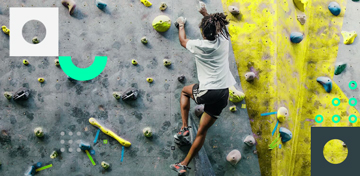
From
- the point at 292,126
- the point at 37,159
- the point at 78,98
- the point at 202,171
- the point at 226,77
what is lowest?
the point at 37,159

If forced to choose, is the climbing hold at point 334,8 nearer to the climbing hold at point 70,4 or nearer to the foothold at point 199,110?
the foothold at point 199,110

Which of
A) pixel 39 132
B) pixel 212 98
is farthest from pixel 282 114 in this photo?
pixel 39 132

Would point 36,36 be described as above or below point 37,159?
above

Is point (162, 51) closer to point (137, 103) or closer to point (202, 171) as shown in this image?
point (137, 103)

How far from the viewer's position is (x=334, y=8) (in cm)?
443

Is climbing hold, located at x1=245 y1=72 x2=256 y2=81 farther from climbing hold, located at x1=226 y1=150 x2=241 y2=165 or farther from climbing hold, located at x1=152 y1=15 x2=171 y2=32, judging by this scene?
climbing hold, located at x1=152 y1=15 x2=171 y2=32

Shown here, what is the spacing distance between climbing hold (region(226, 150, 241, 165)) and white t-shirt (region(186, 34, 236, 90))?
3.71ft

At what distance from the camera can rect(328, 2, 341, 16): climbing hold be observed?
443 centimetres

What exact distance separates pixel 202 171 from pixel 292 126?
132 centimetres

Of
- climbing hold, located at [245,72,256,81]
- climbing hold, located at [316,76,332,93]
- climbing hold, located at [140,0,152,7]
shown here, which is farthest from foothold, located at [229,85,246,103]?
climbing hold, located at [140,0,152,7]

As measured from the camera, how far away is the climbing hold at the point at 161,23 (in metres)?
4.20

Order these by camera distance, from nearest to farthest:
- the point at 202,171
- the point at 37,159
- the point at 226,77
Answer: the point at 226,77 < the point at 202,171 < the point at 37,159

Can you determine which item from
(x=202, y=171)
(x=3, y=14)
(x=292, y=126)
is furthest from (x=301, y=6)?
(x=3, y=14)

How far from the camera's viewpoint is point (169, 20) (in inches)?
167
